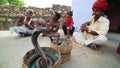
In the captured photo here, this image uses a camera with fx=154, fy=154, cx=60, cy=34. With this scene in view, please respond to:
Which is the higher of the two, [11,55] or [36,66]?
[36,66]

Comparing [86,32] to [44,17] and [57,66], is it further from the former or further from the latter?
[44,17]

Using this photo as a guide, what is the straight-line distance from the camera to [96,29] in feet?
12.6

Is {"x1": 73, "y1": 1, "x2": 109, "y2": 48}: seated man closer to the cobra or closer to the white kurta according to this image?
the white kurta

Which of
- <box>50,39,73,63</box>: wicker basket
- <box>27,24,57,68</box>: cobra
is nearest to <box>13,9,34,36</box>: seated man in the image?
<box>50,39,73,63</box>: wicker basket

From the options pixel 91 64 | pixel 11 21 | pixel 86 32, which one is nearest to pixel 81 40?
pixel 86 32

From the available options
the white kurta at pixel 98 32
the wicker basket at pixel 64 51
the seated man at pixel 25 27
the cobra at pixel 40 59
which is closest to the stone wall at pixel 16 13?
the seated man at pixel 25 27

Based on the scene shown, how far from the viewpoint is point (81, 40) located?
4.01m

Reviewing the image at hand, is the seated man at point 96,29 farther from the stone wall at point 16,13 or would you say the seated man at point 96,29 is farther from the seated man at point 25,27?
the stone wall at point 16,13

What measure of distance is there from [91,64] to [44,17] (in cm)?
593

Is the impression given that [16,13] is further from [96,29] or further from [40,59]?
[40,59]

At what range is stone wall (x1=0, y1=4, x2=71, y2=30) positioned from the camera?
8.15m

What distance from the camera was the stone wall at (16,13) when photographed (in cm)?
815

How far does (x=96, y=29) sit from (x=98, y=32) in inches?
6.1

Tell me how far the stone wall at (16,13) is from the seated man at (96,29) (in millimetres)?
4173
